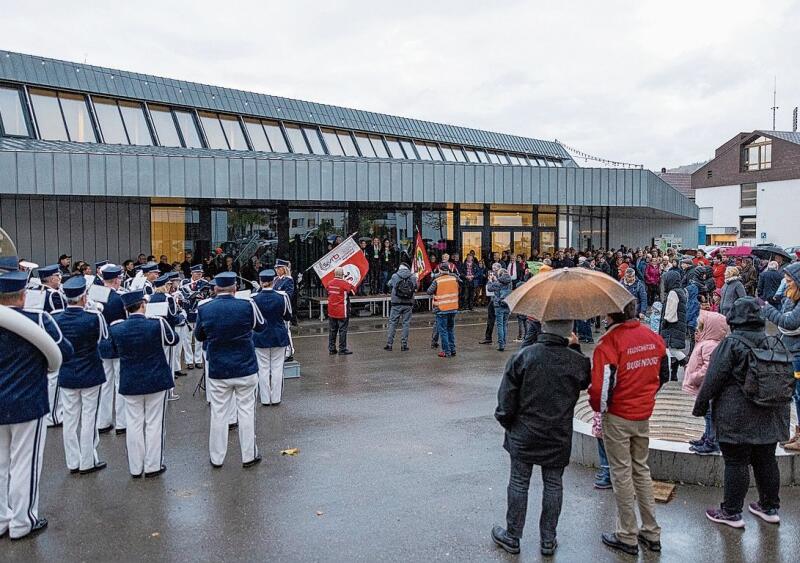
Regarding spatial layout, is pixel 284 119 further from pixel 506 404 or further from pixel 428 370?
pixel 506 404

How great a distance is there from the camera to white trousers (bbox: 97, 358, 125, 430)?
830cm

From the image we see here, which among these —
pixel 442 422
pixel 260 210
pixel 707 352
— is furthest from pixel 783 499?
pixel 260 210

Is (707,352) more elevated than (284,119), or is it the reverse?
(284,119)

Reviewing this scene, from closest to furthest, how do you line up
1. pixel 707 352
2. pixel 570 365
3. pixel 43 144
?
1. pixel 570 365
2. pixel 707 352
3. pixel 43 144

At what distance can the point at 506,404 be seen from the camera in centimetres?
488

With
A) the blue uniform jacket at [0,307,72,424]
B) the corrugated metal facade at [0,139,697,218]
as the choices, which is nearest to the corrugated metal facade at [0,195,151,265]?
the corrugated metal facade at [0,139,697,218]

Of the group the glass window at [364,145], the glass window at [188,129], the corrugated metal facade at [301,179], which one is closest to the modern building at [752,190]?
the corrugated metal facade at [301,179]

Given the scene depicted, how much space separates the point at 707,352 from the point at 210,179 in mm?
11671

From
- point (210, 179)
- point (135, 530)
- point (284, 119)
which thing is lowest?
point (135, 530)

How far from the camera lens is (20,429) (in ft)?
17.7

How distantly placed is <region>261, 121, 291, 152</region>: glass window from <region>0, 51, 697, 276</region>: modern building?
49 millimetres

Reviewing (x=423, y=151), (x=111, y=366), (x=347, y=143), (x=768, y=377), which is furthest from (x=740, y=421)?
(x=423, y=151)

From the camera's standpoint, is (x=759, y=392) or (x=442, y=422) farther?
(x=442, y=422)

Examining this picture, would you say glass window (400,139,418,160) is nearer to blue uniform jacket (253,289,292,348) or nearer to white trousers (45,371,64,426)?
blue uniform jacket (253,289,292,348)
